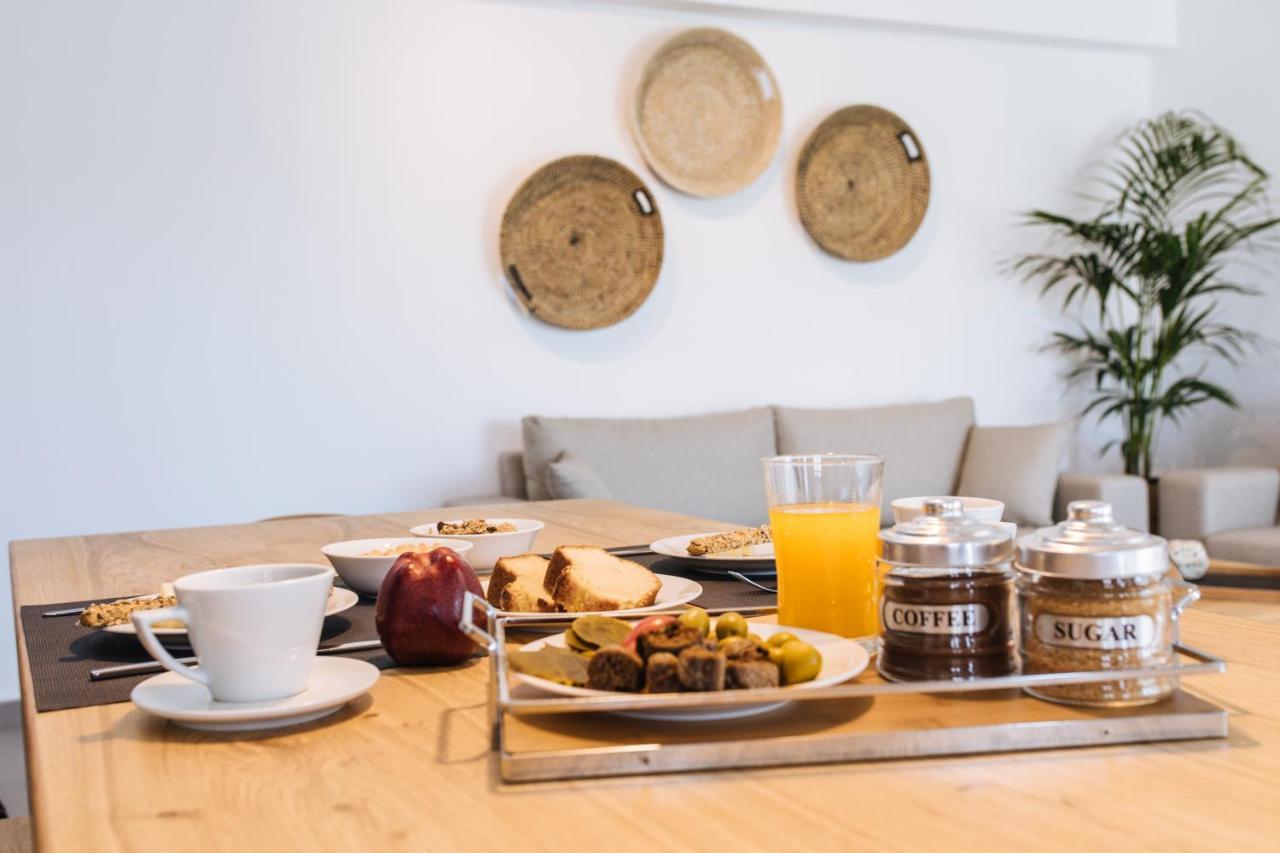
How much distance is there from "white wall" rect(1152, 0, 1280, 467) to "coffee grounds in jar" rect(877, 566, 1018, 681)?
4527 millimetres

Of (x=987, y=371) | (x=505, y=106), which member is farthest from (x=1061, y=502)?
(x=505, y=106)

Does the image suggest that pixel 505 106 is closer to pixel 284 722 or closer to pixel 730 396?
pixel 730 396

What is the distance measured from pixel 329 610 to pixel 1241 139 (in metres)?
4.74

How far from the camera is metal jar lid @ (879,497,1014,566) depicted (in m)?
0.78

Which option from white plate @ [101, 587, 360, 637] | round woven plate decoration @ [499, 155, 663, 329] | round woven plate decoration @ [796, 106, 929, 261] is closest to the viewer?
white plate @ [101, 587, 360, 637]

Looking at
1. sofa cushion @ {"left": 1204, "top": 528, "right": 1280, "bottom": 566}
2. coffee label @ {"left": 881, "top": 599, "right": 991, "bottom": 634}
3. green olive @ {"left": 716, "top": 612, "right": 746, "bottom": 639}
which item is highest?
coffee label @ {"left": 881, "top": 599, "right": 991, "bottom": 634}

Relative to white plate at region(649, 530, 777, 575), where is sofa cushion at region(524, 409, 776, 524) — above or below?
below

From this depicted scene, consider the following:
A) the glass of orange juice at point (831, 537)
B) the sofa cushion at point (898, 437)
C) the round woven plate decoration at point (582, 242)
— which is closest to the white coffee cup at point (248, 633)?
the glass of orange juice at point (831, 537)

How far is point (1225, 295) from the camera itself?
16.3ft

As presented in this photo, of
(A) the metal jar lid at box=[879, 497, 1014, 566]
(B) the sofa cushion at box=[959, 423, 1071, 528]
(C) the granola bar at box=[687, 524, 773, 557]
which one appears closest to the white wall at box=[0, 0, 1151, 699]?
(B) the sofa cushion at box=[959, 423, 1071, 528]

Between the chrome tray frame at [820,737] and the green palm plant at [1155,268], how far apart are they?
414cm

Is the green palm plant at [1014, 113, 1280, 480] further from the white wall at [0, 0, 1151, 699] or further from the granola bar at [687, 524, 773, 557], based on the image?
the granola bar at [687, 524, 773, 557]

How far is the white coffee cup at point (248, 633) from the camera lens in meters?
0.81

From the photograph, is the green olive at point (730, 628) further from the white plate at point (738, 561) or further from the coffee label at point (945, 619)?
the white plate at point (738, 561)
